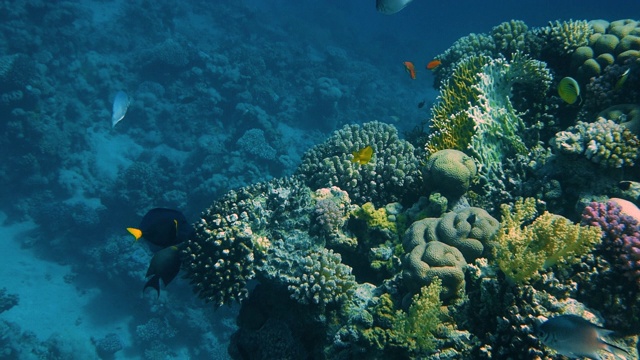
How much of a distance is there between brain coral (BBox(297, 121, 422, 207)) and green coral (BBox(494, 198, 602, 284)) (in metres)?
2.50

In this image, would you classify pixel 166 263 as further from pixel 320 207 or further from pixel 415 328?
pixel 415 328

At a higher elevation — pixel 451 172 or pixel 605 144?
pixel 605 144

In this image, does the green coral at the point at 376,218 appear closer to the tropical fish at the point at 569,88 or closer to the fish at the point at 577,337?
the fish at the point at 577,337

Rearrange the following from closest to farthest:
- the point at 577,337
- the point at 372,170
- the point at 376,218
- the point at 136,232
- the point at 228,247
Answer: the point at 577,337 < the point at 136,232 < the point at 228,247 < the point at 376,218 < the point at 372,170

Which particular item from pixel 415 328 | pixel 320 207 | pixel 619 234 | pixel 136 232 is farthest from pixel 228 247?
pixel 619 234

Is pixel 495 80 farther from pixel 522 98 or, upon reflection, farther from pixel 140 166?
pixel 140 166

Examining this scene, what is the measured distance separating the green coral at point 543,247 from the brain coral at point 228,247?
283 centimetres

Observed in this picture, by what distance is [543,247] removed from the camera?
127 inches

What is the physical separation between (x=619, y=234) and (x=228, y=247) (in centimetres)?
433

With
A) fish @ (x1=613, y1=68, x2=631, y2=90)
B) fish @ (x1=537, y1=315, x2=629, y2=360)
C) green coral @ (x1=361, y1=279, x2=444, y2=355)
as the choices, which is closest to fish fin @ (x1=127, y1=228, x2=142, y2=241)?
green coral @ (x1=361, y1=279, x2=444, y2=355)

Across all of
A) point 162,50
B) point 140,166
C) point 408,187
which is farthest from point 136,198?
point 408,187

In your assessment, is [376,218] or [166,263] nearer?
[166,263]

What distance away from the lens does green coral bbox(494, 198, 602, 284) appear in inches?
121

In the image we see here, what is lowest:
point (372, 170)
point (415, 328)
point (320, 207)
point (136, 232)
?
point (136, 232)
